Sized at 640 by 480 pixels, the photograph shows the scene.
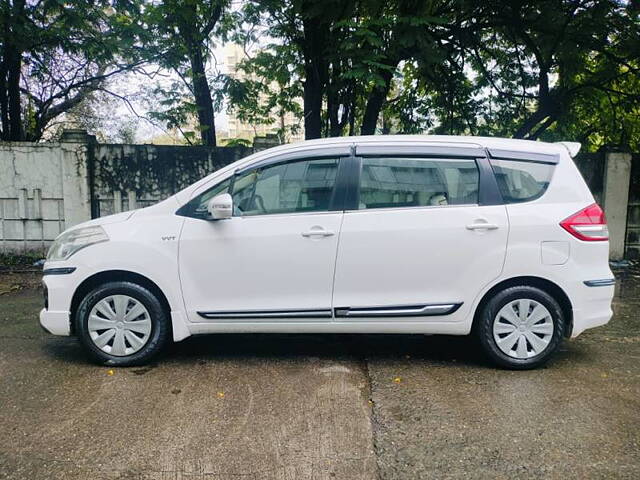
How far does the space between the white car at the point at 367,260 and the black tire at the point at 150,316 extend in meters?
0.01

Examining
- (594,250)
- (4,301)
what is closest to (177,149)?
(4,301)

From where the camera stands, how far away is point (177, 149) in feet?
27.5

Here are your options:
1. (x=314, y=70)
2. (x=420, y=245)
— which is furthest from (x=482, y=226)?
(x=314, y=70)

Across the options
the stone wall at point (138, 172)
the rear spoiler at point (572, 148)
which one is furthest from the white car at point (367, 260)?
the stone wall at point (138, 172)

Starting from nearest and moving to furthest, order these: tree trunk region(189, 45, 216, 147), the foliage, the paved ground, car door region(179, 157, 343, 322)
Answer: the paved ground, car door region(179, 157, 343, 322), the foliage, tree trunk region(189, 45, 216, 147)

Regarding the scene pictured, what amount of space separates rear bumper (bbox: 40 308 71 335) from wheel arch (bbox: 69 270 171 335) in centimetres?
4

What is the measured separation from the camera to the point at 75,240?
4.20 m

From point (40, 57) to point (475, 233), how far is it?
1042 centimetres

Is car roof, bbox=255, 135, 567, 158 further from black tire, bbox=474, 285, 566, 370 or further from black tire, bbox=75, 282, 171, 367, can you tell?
black tire, bbox=75, 282, 171, 367

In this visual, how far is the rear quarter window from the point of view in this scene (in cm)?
408

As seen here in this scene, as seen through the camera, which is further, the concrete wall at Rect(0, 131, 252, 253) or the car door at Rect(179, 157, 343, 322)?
the concrete wall at Rect(0, 131, 252, 253)

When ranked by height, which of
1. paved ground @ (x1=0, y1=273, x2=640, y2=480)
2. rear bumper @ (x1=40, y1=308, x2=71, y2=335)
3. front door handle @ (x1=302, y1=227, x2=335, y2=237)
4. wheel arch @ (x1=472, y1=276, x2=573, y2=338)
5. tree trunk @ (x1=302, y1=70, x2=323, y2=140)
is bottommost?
paved ground @ (x1=0, y1=273, x2=640, y2=480)

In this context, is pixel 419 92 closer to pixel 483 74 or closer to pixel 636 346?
pixel 483 74

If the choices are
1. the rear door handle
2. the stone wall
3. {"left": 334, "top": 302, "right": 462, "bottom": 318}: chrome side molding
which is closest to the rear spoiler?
the rear door handle
